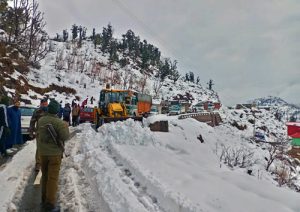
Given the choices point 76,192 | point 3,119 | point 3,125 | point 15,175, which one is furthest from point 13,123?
point 76,192

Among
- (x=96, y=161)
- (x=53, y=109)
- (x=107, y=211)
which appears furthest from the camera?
(x=96, y=161)

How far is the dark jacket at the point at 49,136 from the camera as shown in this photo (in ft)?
21.0

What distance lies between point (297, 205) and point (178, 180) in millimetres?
2540

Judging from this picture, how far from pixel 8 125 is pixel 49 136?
17.6ft

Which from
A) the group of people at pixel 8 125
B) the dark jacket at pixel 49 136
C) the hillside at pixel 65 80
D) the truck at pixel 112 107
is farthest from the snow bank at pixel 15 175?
the hillside at pixel 65 80

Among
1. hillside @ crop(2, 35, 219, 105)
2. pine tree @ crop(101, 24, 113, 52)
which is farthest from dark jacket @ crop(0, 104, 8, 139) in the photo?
pine tree @ crop(101, 24, 113, 52)

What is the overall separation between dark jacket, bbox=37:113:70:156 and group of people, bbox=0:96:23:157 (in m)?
4.87

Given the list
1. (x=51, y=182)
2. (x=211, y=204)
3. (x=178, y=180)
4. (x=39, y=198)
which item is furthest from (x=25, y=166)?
(x=211, y=204)

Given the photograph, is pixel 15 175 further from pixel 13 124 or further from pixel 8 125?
pixel 13 124

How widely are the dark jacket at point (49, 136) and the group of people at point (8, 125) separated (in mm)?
4873

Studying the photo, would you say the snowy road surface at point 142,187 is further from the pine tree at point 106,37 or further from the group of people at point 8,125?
the pine tree at point 106,37

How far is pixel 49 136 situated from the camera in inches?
253

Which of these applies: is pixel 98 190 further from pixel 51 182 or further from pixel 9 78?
pixel 9 78

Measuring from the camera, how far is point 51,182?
6379 millimetres
